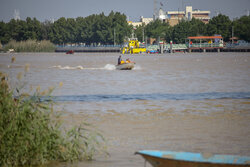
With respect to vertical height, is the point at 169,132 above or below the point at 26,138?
below

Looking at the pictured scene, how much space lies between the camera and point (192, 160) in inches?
344

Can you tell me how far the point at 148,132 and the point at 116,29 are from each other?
175 metres

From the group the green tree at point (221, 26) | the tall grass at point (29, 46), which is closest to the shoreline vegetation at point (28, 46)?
the tall grass at point (29, 46)

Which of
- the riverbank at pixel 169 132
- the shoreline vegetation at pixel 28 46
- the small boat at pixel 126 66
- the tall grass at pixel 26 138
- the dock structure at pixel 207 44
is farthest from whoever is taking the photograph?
the shoreline vegetation at pixel 28 46

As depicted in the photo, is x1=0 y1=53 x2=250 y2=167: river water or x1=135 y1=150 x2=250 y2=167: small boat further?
x1=0 y1=53 x2=250 y2=167: river water

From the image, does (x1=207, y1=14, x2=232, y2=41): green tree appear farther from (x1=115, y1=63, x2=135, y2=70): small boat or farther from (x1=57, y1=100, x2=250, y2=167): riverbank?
(x1=57, y1=100, x2=250, y2=167): riverbank

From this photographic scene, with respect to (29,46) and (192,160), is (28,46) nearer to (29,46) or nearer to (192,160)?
(29,46)

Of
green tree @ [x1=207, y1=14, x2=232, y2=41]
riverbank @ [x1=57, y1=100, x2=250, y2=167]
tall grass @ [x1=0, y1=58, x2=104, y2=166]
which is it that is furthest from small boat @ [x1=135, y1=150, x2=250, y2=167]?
green tree @ [x1=207, y1=14, x2=232, y2=41]

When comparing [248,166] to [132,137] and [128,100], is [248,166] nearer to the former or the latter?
[132,137]

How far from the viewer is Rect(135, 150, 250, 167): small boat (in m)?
8.57

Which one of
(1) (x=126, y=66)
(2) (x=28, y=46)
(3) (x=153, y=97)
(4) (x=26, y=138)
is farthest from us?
(2) (x=28, y=46)

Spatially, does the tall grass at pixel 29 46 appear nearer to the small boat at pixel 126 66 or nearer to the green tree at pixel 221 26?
the green tree at pixel 221 26

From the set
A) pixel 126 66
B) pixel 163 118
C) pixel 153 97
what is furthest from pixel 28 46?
pixel 163 118

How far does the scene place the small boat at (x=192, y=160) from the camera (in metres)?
8.57
